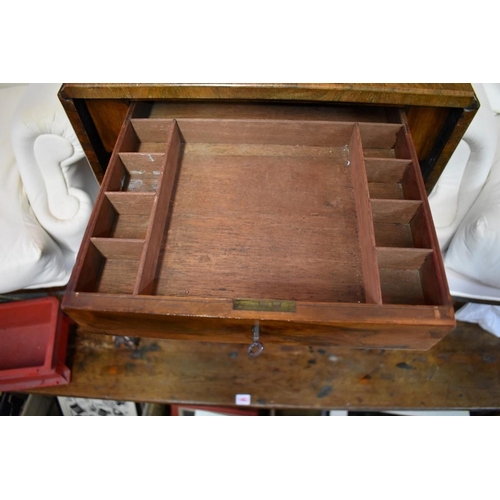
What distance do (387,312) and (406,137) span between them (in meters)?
0.35

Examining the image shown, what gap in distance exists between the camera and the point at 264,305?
529 mm

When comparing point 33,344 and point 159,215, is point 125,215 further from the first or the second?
point 33,344

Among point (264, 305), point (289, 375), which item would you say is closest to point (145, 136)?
point (264, 305)

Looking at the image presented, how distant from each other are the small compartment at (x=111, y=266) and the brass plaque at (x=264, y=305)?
19cm

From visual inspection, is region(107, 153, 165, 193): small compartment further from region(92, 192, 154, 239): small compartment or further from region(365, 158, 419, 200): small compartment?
region(365, 158, 419, 200): small compartment

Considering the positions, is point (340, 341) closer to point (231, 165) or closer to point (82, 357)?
point (231, 165)

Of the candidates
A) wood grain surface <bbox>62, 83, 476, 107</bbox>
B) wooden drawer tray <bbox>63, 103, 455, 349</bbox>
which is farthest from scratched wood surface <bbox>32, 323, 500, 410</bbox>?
wood grain surface <bbox>62, 83, 476, 107</bbox>

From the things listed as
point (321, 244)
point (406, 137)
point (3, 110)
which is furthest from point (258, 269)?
point (3, 110)

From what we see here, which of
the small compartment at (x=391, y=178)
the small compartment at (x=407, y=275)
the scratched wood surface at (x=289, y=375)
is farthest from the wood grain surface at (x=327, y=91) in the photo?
the scratched wood surface at (x=289, y=375)

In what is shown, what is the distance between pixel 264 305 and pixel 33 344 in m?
0.86

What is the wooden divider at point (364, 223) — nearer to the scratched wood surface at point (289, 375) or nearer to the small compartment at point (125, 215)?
the small compartment at point (125, 215)

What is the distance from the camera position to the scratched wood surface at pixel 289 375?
1015 millimetres

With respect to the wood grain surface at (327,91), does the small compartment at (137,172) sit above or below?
below

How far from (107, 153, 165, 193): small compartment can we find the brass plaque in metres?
0.30
